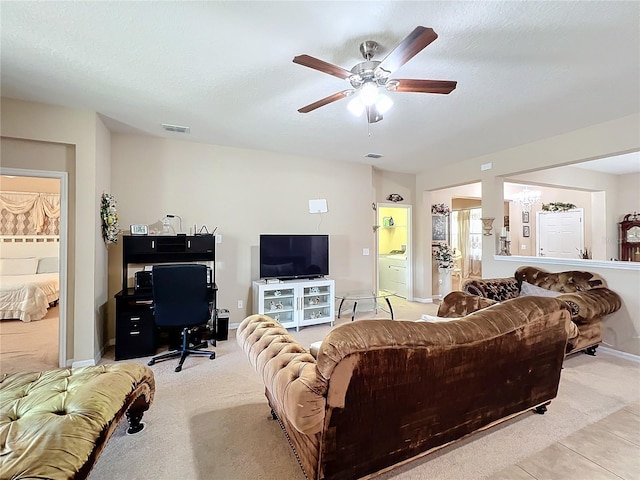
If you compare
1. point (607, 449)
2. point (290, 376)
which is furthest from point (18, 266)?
point (607, 449)

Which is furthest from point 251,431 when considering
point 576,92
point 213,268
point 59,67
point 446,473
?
point 576,92

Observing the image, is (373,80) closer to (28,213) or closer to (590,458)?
(590,458)

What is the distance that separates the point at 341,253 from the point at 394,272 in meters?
2.20

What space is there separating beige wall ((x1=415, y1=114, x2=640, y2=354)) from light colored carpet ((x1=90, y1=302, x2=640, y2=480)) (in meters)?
0.64

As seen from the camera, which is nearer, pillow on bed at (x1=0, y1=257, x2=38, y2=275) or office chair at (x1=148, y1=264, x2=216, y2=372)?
office chair at (x1=148, y1=264, x2=216, y2=372)

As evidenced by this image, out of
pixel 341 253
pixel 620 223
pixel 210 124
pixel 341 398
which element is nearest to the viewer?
pixel 341 398

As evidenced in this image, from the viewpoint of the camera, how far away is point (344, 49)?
2137 millimetres

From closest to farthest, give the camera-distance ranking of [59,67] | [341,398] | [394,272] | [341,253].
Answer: [341,398] → [59,67] → [341,253] → [394,272]

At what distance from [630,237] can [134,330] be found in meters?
8.95

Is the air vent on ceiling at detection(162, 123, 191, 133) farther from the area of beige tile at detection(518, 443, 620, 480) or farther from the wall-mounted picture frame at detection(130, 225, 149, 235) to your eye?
the area of beige tile at detection(518, 443, 620, 480)

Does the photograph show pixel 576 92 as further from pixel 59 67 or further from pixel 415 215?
pixel 59 67

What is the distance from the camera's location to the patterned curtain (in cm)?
601

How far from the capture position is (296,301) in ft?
14.5

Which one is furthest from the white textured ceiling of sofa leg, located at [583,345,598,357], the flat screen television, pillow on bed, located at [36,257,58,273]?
pillow on bed, located at [36,257,58,273]
